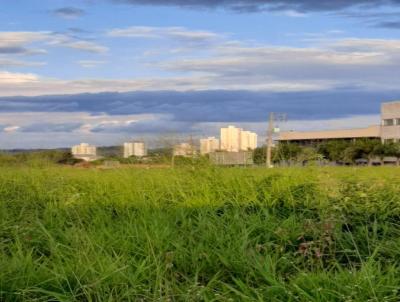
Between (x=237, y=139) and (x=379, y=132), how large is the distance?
7440cm

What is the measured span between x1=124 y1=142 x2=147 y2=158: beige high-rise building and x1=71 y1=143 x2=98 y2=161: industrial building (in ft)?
5.07

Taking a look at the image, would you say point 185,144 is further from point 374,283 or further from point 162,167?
point 374,283

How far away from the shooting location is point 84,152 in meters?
14.3

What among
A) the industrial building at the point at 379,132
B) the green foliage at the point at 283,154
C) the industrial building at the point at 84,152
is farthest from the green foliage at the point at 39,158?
the industrial building at the point at 379,132

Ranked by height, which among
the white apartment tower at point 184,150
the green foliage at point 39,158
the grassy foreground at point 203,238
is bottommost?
the grassy foreground at point 203,238

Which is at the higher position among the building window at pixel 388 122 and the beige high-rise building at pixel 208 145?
the building window at pixel 388 122

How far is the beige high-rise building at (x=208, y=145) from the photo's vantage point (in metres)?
10.8

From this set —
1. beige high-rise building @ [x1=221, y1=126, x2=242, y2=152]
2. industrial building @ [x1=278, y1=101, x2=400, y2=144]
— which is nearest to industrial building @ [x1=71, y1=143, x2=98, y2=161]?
beige high-rise building @ [x1=221, y1=126, x2=242, y2=152]

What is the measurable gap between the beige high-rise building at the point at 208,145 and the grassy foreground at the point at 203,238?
85 cm

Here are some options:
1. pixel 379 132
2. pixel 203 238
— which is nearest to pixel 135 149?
pixel 203 238

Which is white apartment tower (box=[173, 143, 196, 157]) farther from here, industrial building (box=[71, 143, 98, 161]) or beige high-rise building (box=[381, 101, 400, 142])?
beige high-rise building (box=[381, 101, 400, 142])

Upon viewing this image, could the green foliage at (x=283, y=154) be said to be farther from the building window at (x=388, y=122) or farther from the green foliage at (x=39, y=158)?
the building window at (x=388, y=122)

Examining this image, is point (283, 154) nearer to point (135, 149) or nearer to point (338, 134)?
point (135, 149)

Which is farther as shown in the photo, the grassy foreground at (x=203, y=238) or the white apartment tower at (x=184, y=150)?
the white apartment tower at (x=184, y=150)
